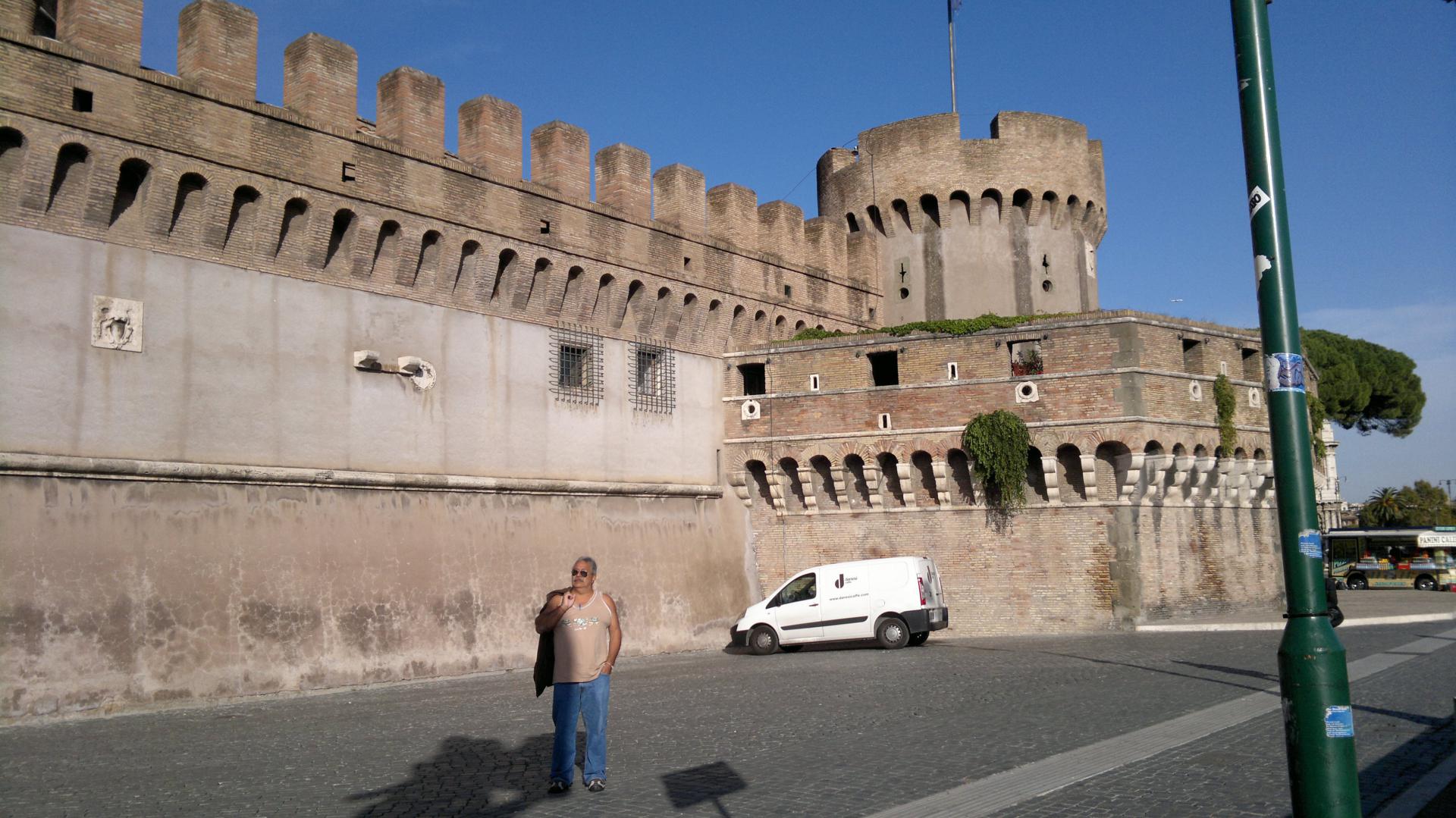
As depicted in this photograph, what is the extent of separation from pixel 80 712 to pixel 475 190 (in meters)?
9.39

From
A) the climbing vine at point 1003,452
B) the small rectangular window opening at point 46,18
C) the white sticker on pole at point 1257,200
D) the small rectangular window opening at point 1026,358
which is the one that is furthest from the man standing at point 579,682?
the small rectangular window opening at point 1026,358

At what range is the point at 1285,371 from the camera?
4.14 m

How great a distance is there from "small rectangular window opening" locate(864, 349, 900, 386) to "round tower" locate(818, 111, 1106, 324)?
10.9ft

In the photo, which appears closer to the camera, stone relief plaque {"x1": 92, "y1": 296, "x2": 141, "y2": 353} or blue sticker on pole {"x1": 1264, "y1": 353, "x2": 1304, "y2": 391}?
blue sticker on pole {"x1": 1264, "y1": 353, "x2": 1304, "y2": 391}

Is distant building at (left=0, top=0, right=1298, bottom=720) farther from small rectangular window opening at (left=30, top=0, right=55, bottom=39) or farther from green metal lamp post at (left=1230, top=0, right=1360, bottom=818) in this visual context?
green metal lamp post at (left=1230, top=0, right=1360, bottom=818)

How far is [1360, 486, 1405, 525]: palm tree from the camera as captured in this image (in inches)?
2672

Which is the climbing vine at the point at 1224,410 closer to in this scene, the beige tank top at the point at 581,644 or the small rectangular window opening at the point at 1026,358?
the small rectangular window opening at the point at 1026,358

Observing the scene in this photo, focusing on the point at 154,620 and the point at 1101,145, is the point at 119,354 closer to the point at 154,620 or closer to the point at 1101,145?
the point at 154,620

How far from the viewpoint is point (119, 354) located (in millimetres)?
13852

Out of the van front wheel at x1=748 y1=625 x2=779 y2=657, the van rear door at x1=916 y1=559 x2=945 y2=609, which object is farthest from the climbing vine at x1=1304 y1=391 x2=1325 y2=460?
the van front wheel at x1=748 y1=625 x2=779 y2=657

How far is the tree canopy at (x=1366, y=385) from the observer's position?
2040 inches

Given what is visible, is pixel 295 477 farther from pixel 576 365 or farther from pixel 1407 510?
pixel 1407 510

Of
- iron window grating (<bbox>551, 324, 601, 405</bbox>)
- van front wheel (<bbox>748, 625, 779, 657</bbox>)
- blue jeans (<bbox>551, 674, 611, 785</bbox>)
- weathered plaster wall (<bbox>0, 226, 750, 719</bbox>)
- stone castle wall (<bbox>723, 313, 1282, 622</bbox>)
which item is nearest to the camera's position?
blue jeans (<bbox>551, 674, 611, 785</bbox>)

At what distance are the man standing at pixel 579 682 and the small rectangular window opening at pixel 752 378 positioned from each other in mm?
15629
